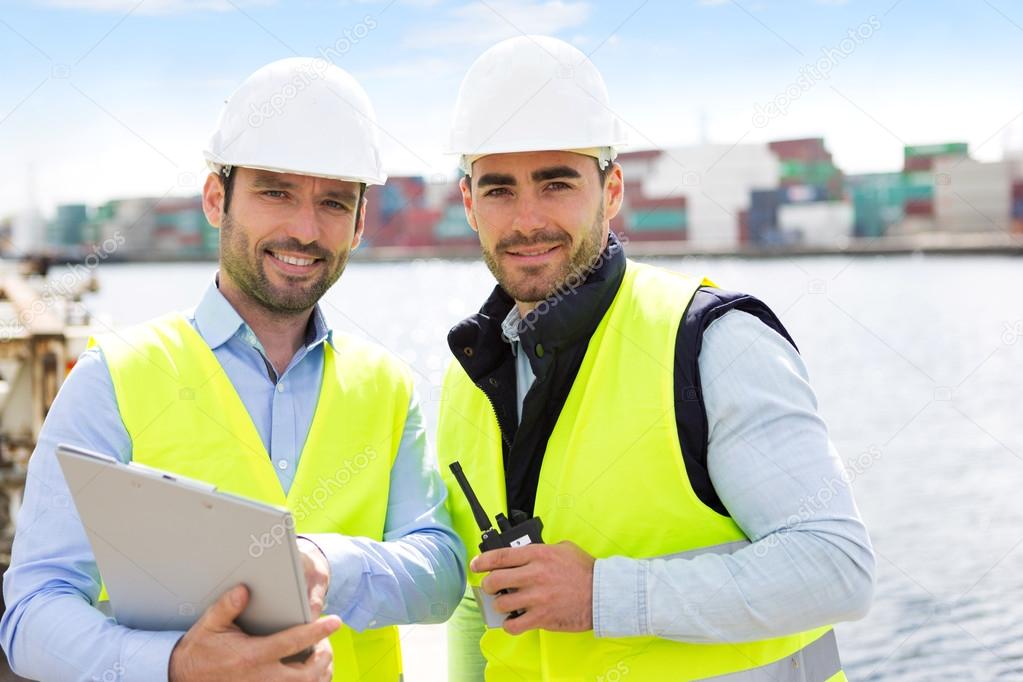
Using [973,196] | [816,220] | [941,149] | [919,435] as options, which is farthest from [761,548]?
[816,220]

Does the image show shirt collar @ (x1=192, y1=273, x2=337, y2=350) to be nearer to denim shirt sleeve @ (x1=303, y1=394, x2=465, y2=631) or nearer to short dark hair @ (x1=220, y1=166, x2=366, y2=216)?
short dark hair @ (x1=220, y1=166, x2=366, y2=216)

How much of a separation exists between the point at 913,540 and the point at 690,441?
10.3 meters

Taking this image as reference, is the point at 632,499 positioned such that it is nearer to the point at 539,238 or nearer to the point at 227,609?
the point at 539,238

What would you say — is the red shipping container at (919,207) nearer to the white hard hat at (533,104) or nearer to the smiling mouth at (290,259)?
the white hard hat at (533,104)

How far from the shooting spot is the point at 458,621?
252 cm

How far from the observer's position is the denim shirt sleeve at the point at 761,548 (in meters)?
1.85

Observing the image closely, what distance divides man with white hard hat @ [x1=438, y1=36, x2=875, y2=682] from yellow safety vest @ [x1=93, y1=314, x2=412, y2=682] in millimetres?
239

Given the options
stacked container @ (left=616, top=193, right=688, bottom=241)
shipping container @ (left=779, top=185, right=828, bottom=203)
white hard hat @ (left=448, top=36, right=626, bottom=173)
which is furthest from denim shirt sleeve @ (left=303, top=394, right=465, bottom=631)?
shipping container @ (left=779, top=185, right=828, bottom=203)

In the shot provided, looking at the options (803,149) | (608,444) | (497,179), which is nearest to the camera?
(608,444)

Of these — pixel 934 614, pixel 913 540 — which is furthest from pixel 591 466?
pixel 913 540

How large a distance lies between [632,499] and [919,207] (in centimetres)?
7887

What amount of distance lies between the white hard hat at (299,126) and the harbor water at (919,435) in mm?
1144

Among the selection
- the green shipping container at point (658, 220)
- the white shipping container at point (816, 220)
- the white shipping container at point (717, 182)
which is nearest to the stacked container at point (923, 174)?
the white shipping container at point (816, 220)

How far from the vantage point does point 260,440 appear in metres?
2.08
